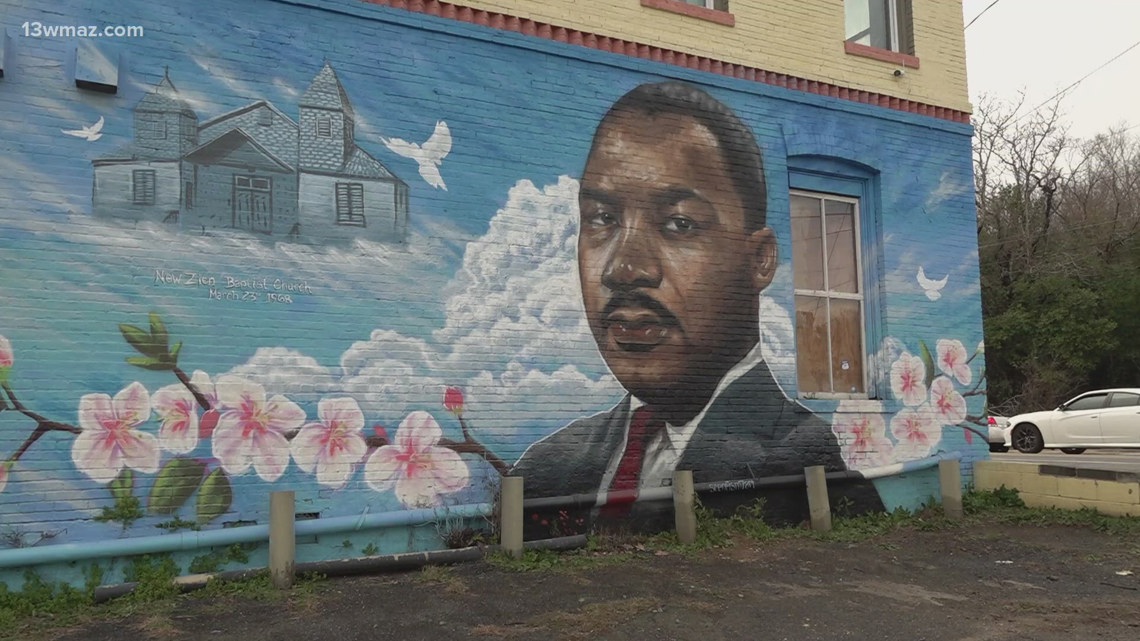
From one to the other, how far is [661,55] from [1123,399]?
12.4 metres

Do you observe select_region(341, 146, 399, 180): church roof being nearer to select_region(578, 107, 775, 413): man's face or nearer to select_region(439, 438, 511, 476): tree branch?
select_region(578, 107, 775, 413): man's face

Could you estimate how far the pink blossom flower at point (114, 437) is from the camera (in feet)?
19.9

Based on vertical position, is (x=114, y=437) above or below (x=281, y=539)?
above

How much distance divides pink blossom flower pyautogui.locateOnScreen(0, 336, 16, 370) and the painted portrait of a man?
3924mm

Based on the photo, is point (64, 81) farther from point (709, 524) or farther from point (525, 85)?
point (709, 524)

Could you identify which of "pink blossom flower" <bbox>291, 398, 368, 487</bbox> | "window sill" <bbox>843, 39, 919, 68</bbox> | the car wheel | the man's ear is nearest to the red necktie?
the man's ear

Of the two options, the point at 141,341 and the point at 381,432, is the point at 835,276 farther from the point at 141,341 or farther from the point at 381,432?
the point at 141,341

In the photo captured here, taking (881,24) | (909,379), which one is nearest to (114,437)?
(909,379)

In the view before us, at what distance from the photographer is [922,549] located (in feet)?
26.7

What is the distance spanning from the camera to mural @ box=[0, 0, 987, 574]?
619cm

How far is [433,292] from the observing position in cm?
737

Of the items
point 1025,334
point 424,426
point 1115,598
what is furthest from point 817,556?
point 1025,334

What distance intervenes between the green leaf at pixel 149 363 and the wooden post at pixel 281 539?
123 cm

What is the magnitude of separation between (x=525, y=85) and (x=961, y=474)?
6567 millimetres
